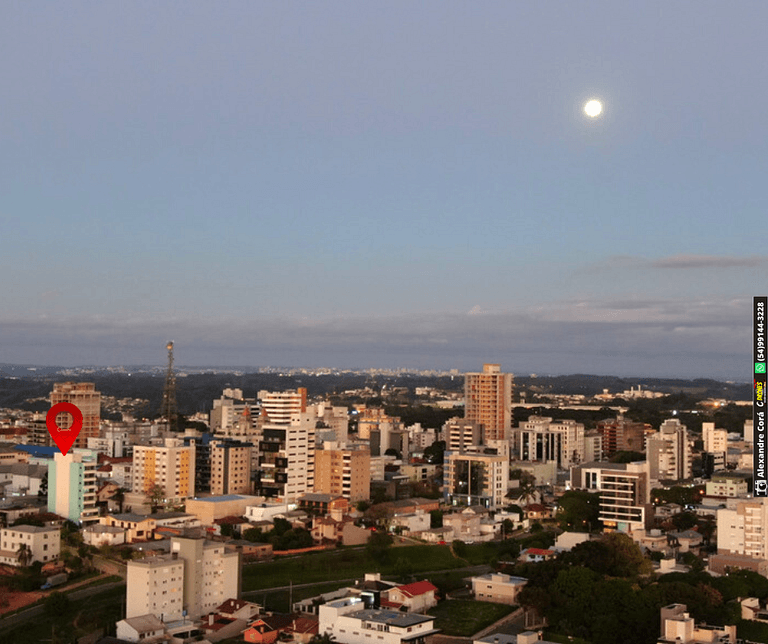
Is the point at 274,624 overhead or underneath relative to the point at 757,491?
underneath

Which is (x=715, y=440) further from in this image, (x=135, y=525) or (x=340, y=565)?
(x=135, y=525)

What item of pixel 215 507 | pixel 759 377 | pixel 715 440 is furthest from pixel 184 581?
pixel 715 440

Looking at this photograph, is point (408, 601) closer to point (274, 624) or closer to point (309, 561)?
point (274, 624)

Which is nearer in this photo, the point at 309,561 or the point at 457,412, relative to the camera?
the point at 309,561

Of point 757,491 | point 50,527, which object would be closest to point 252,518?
point 50,527

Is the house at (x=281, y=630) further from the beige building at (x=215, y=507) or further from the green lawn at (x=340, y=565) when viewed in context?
the beige building at (x=215, y=507)

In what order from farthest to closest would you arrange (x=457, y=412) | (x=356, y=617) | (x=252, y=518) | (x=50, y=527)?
(x=457, y=412)
(x=252, y=518)
(x=50, y=527)
(x=356, y=617)
